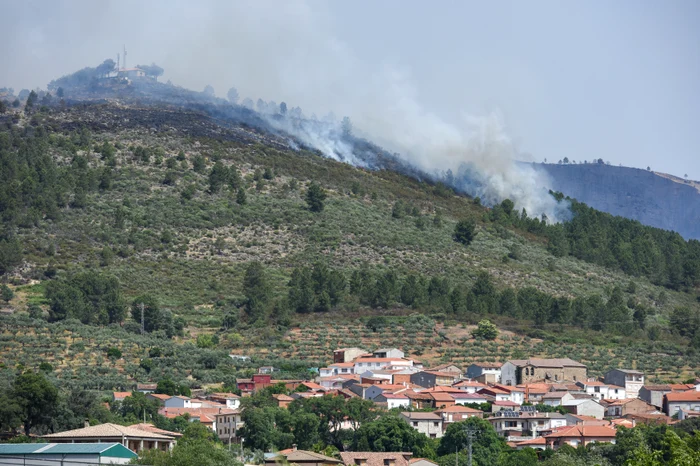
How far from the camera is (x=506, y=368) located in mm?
85250

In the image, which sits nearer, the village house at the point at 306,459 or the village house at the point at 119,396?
the village house at the point at 306,459

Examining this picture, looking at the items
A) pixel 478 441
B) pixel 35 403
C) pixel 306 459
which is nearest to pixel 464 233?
pixel 478 441

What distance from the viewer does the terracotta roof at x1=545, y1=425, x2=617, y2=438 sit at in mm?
66688

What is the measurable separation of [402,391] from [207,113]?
274ft

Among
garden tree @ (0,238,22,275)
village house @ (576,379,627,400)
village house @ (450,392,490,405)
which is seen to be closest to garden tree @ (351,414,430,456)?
village house @ (450,392,490,405)

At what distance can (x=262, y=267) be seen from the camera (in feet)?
350

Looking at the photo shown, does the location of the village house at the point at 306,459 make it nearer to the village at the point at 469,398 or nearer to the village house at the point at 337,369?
the village at the point at 469,398

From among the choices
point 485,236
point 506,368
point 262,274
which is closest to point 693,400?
point 506,368

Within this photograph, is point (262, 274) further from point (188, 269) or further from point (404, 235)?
point (404, 235)

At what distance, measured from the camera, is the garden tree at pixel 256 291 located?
312ft

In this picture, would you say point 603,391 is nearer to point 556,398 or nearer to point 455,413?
point 556,398

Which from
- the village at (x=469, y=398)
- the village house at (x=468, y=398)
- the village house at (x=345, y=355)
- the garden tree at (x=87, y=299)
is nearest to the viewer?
the village at (x=469, y=398)

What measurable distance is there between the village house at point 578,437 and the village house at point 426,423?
610cm

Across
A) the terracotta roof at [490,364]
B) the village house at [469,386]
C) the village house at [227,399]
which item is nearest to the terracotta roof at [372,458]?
the village house at [227,399]
